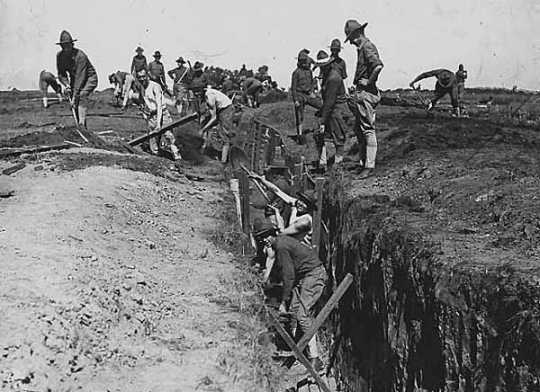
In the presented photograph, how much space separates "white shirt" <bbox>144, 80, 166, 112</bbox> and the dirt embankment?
15.2 ft

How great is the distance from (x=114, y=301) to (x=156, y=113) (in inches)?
358

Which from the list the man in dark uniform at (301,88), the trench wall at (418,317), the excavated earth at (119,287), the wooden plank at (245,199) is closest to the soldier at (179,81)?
the man in dark uniform at (301,88)

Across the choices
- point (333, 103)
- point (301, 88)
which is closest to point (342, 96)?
point (333, 103)

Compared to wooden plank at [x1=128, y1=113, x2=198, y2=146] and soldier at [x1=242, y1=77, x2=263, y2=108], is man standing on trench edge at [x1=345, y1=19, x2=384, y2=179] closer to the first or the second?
wooden plank at [x1=128, y1=113, x2=198, y2=146]

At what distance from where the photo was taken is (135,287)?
8477 millimetres

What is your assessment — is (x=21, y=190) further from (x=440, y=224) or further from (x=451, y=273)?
(x=451, y=273)

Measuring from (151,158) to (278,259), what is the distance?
7.61m

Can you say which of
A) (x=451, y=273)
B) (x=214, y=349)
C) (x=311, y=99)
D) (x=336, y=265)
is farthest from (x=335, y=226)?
(x=311, y=99)

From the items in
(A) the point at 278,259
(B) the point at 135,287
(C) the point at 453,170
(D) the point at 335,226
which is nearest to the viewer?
(B) the point at 135,287

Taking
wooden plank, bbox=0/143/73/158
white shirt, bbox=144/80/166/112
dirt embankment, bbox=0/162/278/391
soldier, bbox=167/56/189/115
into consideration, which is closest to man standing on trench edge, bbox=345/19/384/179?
dirt embankment, bbox=0/162/278/391

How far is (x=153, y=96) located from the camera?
16.4m

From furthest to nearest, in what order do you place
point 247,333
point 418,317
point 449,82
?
point 449,82 < point 247,333 < point 418,317

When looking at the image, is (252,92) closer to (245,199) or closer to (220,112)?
(220,112)

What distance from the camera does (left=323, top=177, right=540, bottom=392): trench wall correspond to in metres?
5.19
